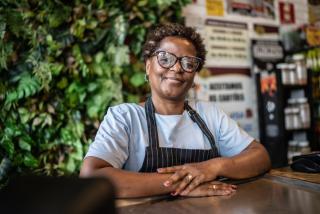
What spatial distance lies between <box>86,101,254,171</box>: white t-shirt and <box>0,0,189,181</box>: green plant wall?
1226 mm

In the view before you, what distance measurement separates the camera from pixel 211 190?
115cm

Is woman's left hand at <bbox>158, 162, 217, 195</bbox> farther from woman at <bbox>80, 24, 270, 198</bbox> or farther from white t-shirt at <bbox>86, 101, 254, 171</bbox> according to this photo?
white t-shirt at <bbox>86, 101, 254, 171</bbox>

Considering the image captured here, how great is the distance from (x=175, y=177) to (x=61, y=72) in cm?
184

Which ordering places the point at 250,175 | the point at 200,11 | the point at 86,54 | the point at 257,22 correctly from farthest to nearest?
the point at 257,22 < the point at 200,11 < the point at 86,54 < the point at 250,175

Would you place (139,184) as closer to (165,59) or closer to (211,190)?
(211,190)

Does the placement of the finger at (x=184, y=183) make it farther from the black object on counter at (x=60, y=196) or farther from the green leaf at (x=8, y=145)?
the green leaf at (x=8, y=145)

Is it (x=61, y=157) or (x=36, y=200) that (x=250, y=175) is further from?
(x=61, y=157)

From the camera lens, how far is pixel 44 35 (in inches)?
102

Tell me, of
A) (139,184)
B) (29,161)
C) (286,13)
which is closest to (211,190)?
(139,184)

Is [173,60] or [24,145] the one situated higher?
[173,60]

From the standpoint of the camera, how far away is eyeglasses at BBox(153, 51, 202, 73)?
1587mm

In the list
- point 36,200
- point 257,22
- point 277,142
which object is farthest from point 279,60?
point 36,200

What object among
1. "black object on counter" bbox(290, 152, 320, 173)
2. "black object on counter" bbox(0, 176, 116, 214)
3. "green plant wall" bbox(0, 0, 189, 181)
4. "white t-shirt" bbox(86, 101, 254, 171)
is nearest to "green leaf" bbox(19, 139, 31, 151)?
"green plant wall" bbox(0, 0, 189, 181)

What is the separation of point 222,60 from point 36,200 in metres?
3.57
